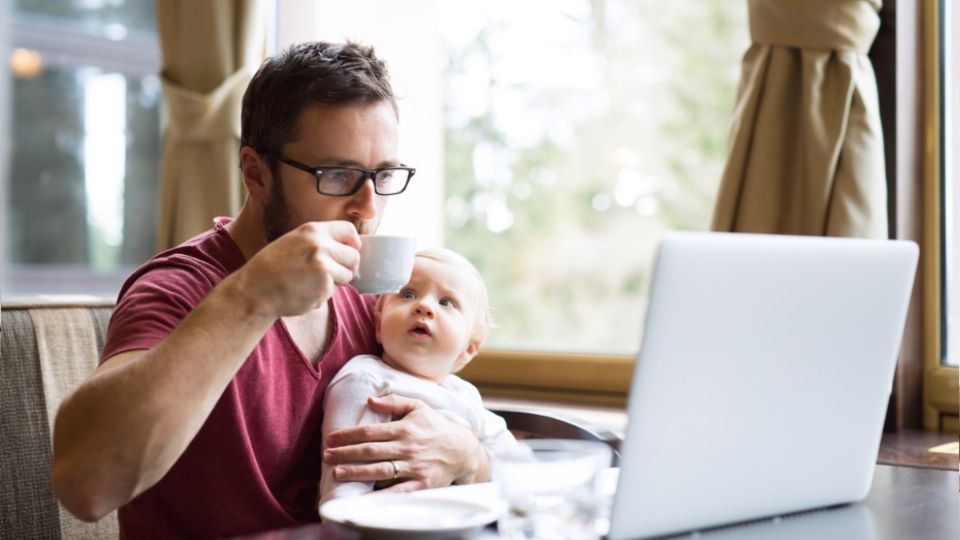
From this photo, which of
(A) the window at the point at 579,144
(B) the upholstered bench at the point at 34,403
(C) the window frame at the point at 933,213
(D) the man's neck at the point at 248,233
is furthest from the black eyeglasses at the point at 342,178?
(A) the window at the point at 579,144

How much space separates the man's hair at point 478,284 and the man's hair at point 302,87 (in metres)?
0.27

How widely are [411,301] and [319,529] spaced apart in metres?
0.70

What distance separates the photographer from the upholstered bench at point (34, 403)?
1.63m

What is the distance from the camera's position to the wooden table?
1.00 meters

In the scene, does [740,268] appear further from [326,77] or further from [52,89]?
[52,89]

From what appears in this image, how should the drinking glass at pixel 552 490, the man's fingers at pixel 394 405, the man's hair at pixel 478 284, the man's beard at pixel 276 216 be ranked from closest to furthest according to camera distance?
the drinking glass at pixel 552 490
the man's fingers at pixel 394 405
the man's beard at pixel 276 216
the man's hair at pixel 478 284

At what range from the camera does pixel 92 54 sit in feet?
13.3

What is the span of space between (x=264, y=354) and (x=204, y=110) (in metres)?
1.60

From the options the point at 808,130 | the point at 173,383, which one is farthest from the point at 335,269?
the point at 808,130

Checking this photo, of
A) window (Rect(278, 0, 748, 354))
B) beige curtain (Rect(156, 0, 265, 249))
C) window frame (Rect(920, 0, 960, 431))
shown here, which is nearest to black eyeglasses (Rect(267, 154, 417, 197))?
window frame (Rect(920, 0, 960, 431))

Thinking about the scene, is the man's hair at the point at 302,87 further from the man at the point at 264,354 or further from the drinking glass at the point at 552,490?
the drinking glass at the point at 552,490

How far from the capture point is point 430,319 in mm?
1619

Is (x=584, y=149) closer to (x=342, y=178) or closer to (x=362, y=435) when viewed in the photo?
(x=342, y=178)

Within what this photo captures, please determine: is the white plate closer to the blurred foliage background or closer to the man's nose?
the man's nose
